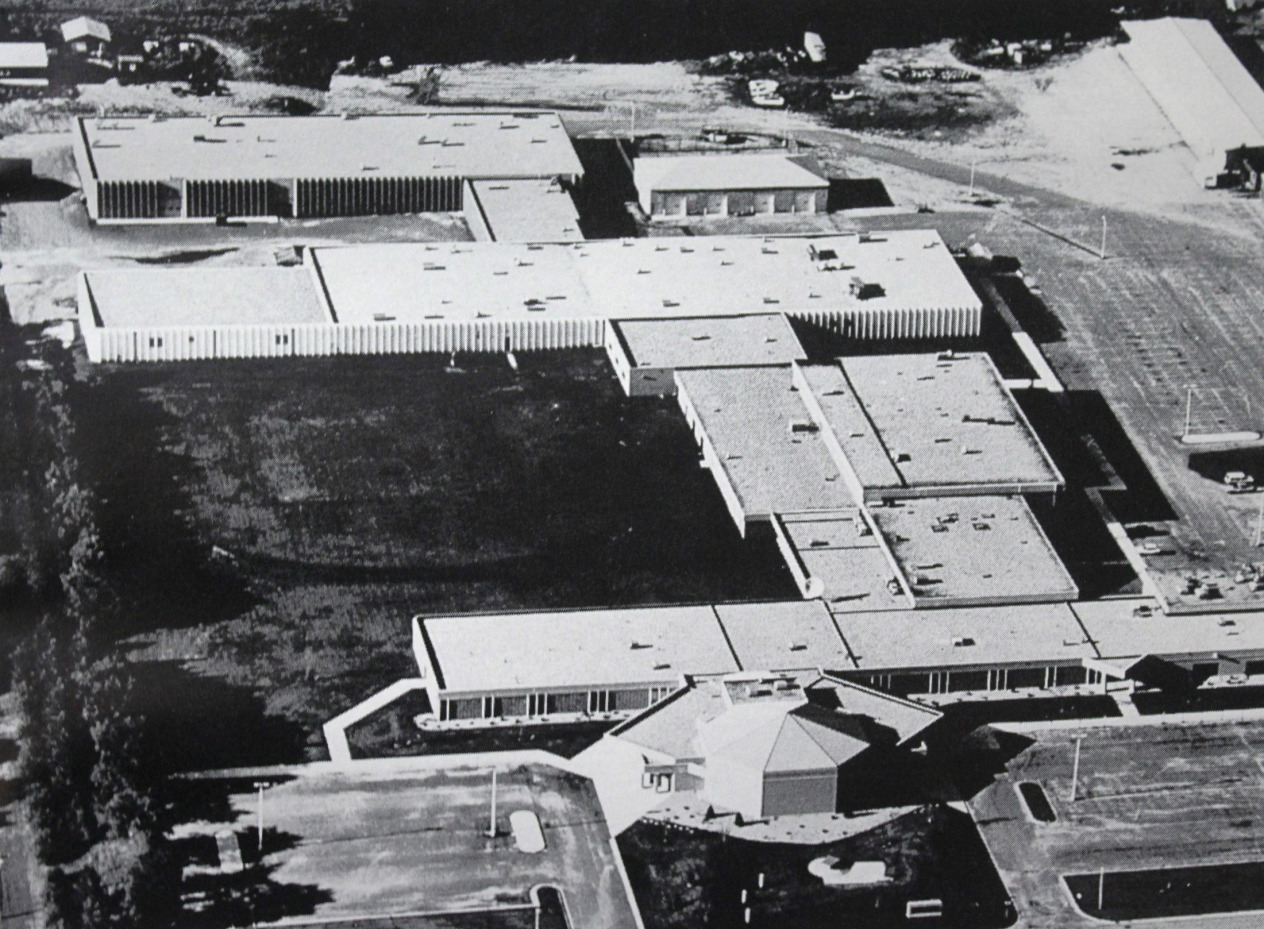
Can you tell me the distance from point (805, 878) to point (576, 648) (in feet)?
88.0

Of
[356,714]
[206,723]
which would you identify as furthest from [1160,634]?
[206,723]

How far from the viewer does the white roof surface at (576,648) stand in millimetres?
187875

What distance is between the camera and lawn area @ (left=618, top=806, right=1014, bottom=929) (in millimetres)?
168500

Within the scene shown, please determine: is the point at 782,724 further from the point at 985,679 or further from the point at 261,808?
the point at 261,808

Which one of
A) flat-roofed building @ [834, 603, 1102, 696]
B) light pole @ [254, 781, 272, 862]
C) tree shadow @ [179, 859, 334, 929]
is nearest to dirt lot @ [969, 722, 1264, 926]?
flat-roofed building @ [834, 603, 1102, 696]

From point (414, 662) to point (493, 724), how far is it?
922 centimetres

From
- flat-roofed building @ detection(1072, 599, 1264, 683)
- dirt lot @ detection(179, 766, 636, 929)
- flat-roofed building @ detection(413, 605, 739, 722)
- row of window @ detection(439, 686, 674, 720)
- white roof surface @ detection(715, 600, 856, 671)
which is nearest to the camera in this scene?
dirt lot @ detection(179, 766, 636, 929)

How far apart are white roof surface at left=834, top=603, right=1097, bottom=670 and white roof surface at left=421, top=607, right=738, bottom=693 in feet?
31.7

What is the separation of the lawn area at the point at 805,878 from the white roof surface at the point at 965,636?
16.5 m

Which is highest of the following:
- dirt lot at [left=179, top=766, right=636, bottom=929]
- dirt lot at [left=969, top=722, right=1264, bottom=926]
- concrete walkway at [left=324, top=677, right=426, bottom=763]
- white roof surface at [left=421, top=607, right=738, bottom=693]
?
white roof surface at [left=421, top=607, right=738, bottom=693]

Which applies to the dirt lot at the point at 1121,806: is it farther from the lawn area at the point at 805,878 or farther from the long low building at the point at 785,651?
the long low building at the point at 785,651

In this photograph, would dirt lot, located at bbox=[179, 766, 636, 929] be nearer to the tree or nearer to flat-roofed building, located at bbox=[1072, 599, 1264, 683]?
the tree

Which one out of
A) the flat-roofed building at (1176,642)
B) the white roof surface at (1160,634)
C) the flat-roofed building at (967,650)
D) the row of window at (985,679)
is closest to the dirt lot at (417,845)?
the row of window at (985,679)

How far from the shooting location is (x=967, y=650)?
193 metres
